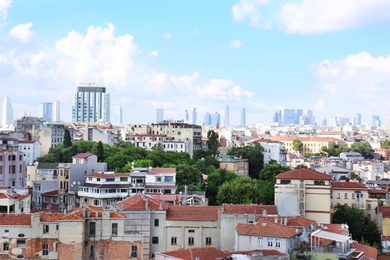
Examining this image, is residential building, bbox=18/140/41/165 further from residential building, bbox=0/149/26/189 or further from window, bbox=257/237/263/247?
window, bbox=257/237/263/247

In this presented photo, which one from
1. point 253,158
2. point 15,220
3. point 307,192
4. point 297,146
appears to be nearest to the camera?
point 15,220

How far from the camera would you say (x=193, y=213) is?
2541 centimetres

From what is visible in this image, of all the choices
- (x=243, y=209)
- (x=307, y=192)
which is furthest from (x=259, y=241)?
(x=307, y=192)

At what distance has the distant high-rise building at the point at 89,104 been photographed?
127562 millimetres

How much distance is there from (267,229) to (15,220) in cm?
947

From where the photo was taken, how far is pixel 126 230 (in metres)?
24.3

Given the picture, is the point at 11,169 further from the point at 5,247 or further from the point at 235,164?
the point at 235,164

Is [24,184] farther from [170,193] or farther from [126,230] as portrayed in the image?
[126,230]

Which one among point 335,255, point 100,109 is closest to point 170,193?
point 335,255

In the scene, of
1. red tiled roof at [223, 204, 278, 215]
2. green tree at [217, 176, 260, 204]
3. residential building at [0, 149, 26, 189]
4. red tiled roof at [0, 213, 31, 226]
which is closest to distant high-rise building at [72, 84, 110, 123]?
residential building at [0, 149, 26, 189]

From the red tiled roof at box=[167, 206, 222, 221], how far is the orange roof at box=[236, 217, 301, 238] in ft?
8.81

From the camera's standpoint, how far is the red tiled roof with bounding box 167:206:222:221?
2508cm

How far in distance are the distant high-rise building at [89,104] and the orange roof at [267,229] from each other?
107027 mm

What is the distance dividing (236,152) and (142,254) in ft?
105
